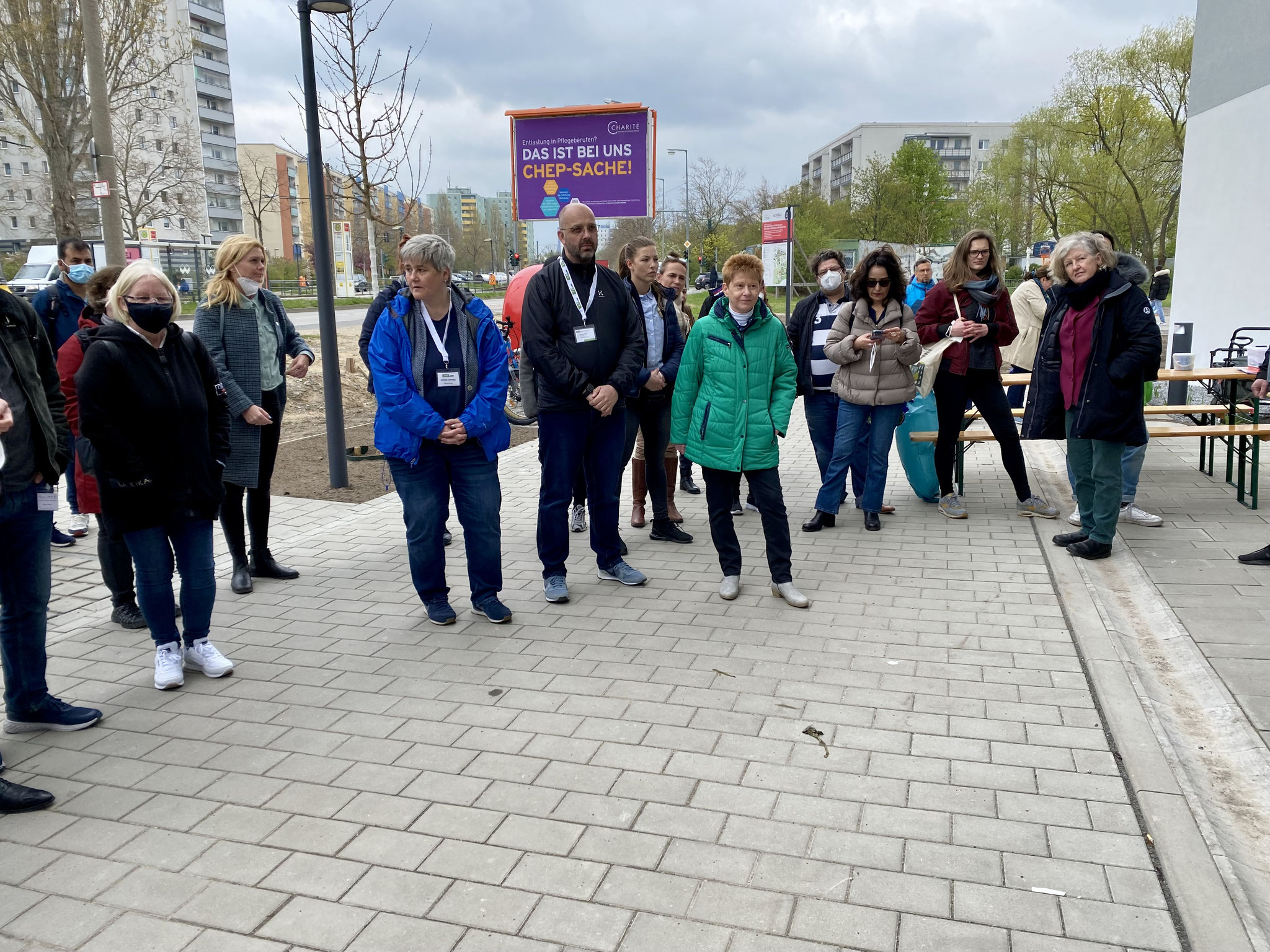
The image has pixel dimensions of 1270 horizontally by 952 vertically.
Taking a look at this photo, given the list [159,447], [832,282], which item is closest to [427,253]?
[159,447]

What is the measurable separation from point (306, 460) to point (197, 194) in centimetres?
4305

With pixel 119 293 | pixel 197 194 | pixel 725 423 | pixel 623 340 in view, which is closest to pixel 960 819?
pixel 725 423

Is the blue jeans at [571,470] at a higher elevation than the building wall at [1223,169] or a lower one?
lower

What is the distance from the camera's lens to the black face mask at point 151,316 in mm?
4129

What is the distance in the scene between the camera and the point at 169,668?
4457 millimetres

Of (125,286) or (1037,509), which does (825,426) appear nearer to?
(1037,509)

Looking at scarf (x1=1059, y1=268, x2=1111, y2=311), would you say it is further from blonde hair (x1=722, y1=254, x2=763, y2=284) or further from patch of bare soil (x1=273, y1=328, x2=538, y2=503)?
patch of bare soil (x1=273, y1=328, x2=538, y2=503)

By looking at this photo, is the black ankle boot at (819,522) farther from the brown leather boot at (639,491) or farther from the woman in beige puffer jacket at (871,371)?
the brown leather boot at (639,491)

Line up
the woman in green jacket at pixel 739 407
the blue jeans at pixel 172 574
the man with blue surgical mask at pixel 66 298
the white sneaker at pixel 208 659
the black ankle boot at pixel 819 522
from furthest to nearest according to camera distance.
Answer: the black ankle boot at pixel 819 522, the man with blue surgical mask at pixel 66 298, the woman in green jacket at pixel 739 407, the white sneaker at pixel 208 659, the blue jeans at pixel 172 574

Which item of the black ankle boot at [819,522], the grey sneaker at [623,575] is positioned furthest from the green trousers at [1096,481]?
the grey sneaker at [623,575]

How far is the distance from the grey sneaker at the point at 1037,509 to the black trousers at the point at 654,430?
2.82m

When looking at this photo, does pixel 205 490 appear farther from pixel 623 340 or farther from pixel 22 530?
pixel 623 340

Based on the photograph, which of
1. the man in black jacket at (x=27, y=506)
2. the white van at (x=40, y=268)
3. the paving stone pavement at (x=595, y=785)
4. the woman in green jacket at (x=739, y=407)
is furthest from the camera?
the white van at (x=40, y=268)

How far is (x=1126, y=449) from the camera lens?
7.52 metres
